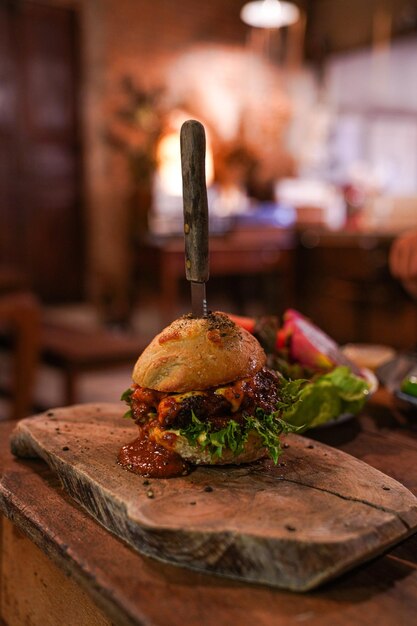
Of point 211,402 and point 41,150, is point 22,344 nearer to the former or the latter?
point 211,402

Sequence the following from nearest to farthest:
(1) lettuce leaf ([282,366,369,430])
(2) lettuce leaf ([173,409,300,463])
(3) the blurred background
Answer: (2) lettuce leaf ([173,409,300,463]), (1) lettuce leaf ([282,366,369,430]), (3) the blurred background

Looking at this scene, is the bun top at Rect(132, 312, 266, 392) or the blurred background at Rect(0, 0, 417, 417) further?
the blurred background at Rect(0, 0, 417, 417)

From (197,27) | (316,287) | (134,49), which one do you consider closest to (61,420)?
(316,287)

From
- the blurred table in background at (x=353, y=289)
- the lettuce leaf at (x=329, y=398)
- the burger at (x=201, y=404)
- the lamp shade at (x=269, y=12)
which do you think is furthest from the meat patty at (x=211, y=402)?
the lamp shade at (x=269, y=12)

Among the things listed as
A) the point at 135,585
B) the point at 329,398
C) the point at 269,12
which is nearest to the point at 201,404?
the point at 135,585

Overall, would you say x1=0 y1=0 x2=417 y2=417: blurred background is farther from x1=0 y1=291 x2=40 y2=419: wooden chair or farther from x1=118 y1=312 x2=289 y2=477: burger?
x1=118 y1=312 x2=289 y2=477: burger

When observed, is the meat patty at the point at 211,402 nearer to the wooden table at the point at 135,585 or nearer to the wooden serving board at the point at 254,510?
the wooden serving board at the point at 254,510

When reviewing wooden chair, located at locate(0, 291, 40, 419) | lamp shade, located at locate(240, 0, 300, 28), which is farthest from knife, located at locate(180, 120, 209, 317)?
lamp shade, located at locate(240, 0, 300, 28)
